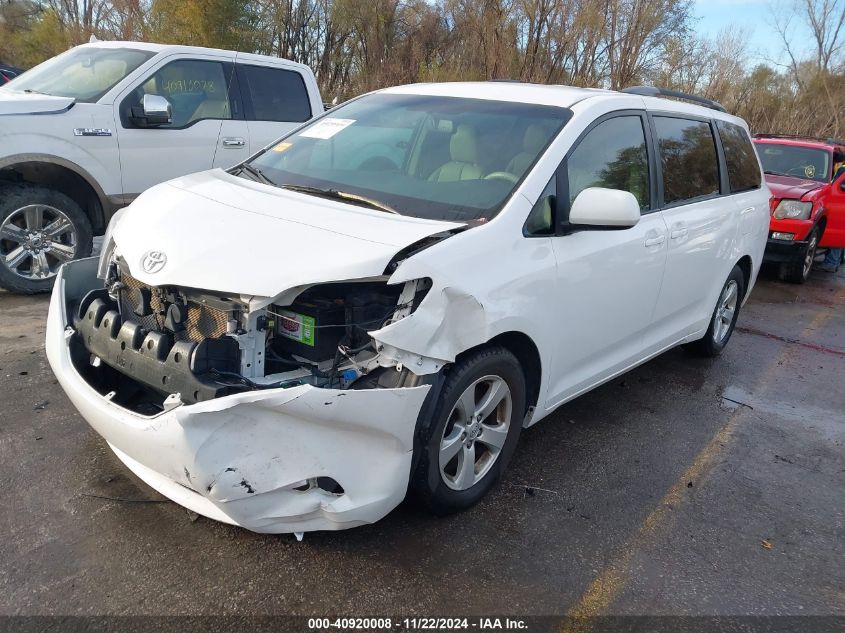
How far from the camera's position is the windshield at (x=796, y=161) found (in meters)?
9.88

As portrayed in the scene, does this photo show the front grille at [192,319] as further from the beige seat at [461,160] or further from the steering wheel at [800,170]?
the steering wheel at [800,170]

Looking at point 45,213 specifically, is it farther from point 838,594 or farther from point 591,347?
point 838,594

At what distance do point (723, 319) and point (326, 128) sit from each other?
3.56 meters

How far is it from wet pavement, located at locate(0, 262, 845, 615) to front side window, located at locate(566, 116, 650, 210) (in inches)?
56.6

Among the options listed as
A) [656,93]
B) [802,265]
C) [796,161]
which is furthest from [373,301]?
[796,161]

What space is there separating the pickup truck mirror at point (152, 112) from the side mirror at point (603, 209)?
3.93 m

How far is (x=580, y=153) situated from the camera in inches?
136

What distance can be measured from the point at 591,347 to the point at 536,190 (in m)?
0.93

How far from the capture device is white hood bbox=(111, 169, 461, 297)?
2.49 meters

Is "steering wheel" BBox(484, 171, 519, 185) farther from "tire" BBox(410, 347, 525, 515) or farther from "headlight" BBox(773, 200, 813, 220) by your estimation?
"headlight" BBox(773, 200, 813, 220)

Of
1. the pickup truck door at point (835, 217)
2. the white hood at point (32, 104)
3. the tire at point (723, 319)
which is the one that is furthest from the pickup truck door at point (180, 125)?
the pickup truck door at point (835, 217)

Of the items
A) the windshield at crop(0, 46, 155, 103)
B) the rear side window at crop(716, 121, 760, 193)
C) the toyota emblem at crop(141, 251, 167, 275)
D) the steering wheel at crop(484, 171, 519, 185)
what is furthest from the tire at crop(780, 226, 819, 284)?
the toyota emblem at crop(141, 251, 167, 275)

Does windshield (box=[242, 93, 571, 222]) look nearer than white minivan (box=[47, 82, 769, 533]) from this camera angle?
No

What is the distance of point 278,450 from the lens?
2363 millimetres
